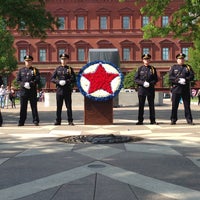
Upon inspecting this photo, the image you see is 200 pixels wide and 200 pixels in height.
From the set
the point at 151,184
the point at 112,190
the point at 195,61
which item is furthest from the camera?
the point at 195,61

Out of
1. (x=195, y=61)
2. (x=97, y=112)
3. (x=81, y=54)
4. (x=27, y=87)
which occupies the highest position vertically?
(x=81, y=54)

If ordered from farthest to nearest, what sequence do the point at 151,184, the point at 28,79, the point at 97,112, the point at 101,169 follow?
1. the point at 28,79
2. the point at 97,112
3. the point at 101,169
4. the point at 151,184

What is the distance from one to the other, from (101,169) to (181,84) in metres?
6.04

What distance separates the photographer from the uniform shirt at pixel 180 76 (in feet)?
34.7

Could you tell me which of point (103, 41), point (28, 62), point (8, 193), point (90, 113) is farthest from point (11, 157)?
point (103, 41)

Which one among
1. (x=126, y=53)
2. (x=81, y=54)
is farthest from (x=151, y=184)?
(x=126, y=53)

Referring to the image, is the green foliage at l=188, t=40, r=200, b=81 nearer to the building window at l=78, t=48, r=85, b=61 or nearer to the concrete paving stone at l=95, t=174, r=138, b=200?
the building window at l=78, t=48, r=85, b=61

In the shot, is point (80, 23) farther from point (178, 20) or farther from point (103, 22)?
point (178, 20)

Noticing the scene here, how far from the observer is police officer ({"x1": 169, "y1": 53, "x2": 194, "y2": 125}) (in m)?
10.6

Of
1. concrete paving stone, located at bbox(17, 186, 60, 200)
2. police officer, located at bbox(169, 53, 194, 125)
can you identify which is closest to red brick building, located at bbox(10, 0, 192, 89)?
police officer, located at bbox(169, 53, 194, 125)

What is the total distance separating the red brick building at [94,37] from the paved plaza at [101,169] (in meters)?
59.3

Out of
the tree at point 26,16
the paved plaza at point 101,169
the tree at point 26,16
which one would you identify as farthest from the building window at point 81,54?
the paved plaza at point 101,169

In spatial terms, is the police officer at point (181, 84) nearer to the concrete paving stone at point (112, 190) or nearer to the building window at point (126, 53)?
the concrete paving stone at point (112, 190)

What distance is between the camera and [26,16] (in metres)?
14.6
